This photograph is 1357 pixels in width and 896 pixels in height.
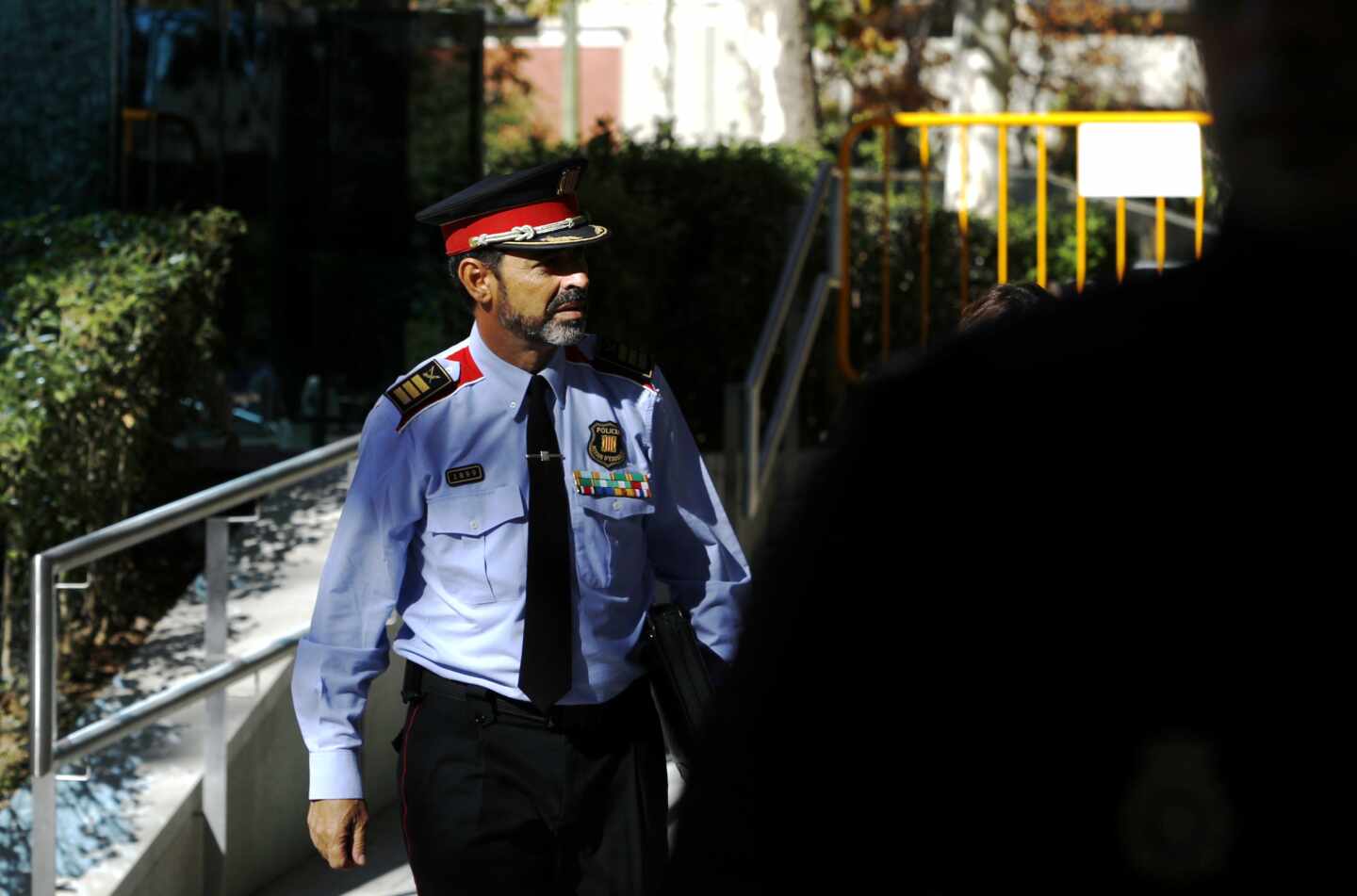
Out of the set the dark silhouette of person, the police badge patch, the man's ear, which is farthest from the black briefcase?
the dark silhouette of person

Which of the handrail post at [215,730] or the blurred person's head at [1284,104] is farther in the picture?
the handrail post at [215,730]

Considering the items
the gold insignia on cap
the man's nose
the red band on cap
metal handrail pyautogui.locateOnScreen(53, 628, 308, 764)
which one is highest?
the gold insignia on cap

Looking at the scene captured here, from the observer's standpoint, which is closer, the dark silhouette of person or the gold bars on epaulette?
the dark silhouette of person

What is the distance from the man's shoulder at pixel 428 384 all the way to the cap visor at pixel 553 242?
8.9 inches

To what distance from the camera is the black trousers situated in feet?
11.3

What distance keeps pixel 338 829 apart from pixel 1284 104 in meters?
2.92

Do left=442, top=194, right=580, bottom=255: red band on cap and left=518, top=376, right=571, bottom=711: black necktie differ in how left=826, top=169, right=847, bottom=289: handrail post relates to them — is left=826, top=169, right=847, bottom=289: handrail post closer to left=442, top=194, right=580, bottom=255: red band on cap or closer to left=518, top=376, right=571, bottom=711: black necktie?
left=442, top=194, right=580, bottom=255: red band on cap

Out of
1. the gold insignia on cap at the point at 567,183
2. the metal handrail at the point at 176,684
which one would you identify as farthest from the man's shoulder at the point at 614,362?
the metal handrail at the point at 176,684

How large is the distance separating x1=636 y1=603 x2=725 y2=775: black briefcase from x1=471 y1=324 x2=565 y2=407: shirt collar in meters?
0.48

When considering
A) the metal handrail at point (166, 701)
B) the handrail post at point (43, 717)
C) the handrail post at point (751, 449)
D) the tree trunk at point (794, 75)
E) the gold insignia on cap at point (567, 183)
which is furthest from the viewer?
Answer: the tree trunk at point (794, 75)

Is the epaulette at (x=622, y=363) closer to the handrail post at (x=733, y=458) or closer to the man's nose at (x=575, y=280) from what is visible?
the man's nose at (x=575, y=280)

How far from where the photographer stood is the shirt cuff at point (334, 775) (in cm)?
356

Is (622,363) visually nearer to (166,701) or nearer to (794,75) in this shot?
(166,701)

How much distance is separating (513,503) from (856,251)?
6.58 m
